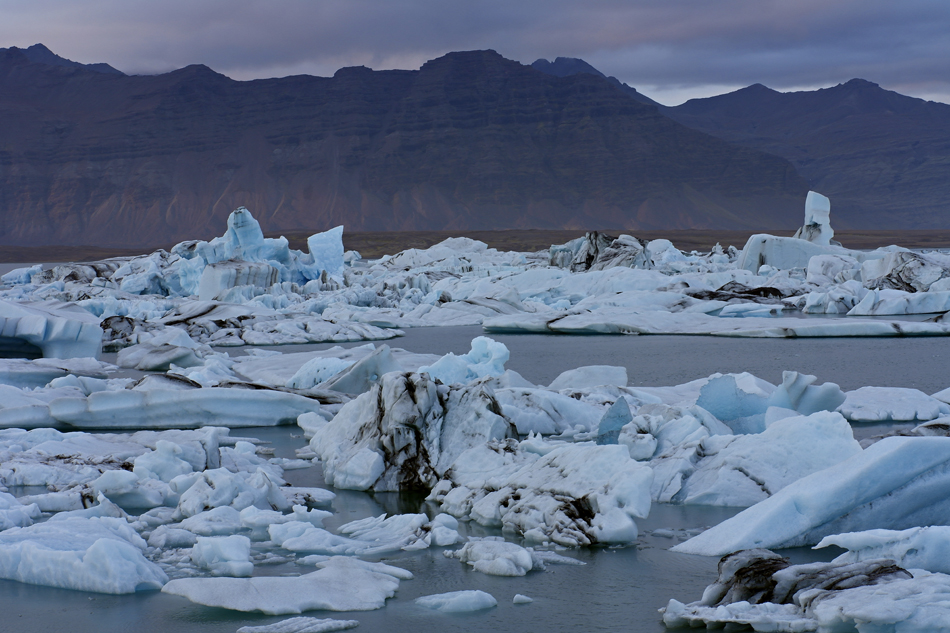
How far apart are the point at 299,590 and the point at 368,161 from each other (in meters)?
105

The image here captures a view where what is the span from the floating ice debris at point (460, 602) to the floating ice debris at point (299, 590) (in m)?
0.18

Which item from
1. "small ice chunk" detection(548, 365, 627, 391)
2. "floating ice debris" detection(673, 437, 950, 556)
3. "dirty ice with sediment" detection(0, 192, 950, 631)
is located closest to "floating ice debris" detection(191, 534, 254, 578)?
"dirty ice with sediment" detection(0, 192, 950, 631)

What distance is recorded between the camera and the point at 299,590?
338 centimetres

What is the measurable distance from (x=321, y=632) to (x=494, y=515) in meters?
1.52

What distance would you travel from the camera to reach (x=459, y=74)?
119m

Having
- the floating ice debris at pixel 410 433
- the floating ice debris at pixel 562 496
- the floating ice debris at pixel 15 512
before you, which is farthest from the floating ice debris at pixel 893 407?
the floating ice debris at pixel 15 512

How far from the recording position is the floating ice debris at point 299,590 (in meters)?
3.30

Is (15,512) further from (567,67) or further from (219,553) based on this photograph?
(567,67)

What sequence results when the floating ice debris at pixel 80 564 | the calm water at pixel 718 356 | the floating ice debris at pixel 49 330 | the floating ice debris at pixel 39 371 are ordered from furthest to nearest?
the floating ice debris at pixel 49 330, the calm water at pixel 718 356, the floating ice debris at pixel 39 371, the floating ice debris at pixel 80 564

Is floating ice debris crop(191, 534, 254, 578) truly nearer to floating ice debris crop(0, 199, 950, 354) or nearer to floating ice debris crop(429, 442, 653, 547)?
floating ice debris crop(429, 442, 653, 547)

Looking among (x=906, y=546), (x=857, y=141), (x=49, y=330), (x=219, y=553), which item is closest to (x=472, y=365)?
(x=219, y=553)

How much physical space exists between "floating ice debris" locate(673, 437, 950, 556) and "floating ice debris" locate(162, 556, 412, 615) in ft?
4.47

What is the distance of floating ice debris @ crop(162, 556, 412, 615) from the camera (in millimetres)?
3297

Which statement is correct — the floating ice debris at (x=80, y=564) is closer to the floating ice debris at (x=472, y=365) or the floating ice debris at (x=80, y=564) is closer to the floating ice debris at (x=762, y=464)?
the floating ice debris at (x=762, y=464)
